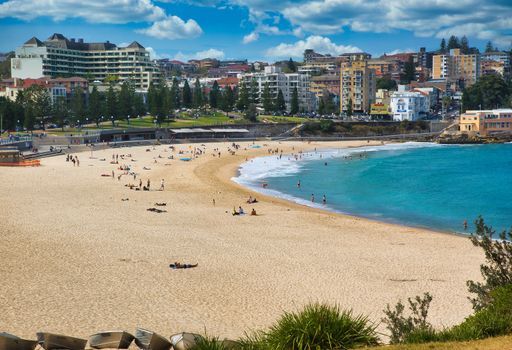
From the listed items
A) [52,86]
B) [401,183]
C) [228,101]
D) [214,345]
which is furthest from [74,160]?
[228,101]

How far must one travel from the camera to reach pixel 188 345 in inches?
413

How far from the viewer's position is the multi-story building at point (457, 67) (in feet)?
597

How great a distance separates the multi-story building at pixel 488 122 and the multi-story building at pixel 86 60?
216ft

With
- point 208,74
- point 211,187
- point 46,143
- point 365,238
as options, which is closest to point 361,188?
point 211,187

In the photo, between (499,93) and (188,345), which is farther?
(499,93)

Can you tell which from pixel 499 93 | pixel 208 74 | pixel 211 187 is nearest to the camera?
pixel 211 187

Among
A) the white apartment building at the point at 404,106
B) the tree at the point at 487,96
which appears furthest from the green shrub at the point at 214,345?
the tree at the point at 487,96

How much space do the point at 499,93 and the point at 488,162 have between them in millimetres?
61114

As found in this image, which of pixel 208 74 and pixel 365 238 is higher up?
pixel 208 74

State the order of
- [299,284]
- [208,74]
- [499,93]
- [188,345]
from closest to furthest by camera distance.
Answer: [188,345], [299,284], [499,93], [208,74]

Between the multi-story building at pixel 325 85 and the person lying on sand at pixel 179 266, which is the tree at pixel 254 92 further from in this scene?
the person lying on sand at pixel 179 266

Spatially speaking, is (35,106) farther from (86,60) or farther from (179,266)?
(179,266)

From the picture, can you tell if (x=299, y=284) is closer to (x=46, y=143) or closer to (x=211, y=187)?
(x=211, y=187)

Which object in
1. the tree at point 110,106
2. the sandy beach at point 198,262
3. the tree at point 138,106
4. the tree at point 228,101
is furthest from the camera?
the tree at point 228,101
